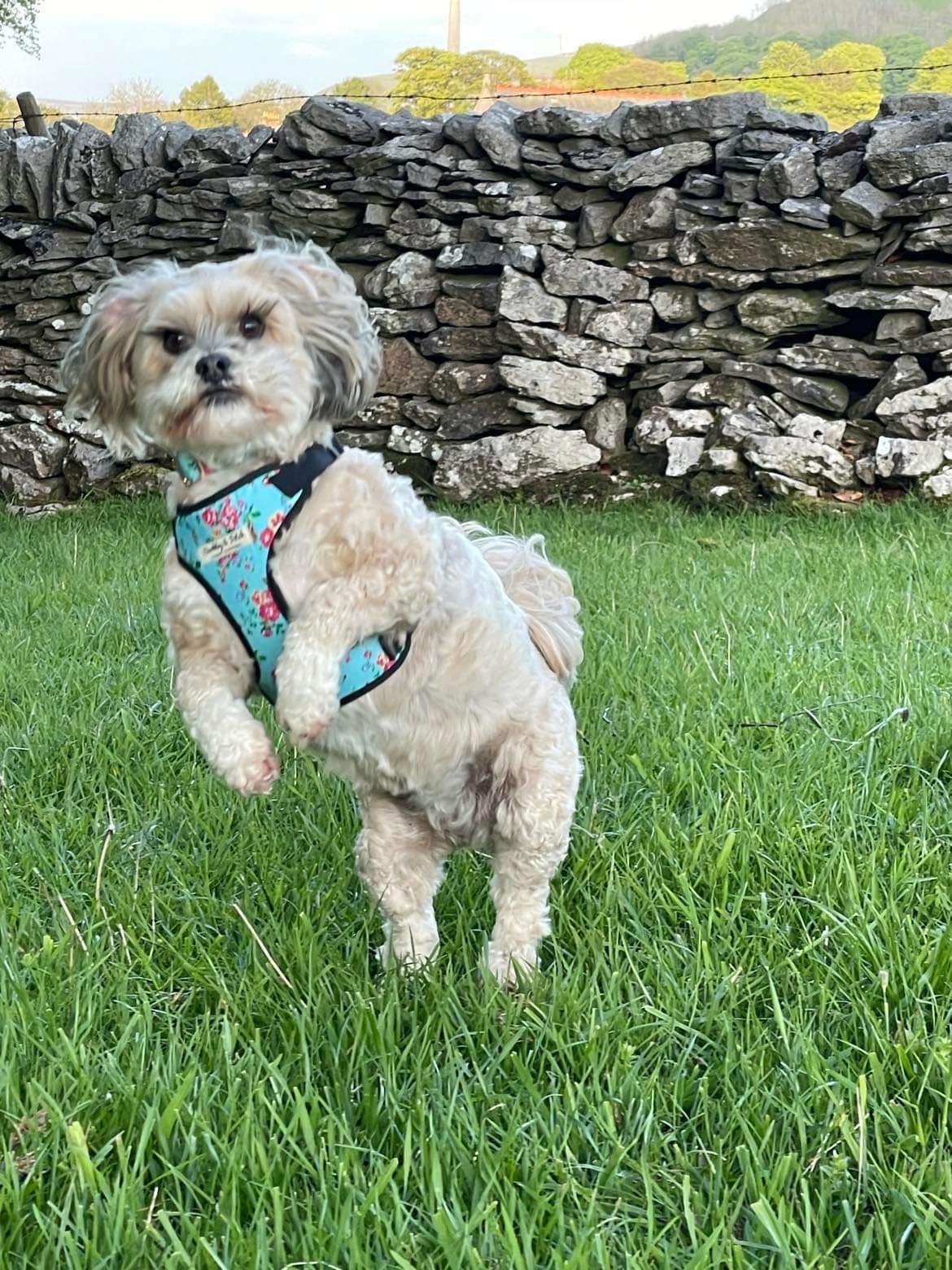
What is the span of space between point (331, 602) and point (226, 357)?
20.8 inches

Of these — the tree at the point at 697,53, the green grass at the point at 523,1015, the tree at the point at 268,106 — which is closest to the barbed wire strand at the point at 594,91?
the tree at the point at 268,106

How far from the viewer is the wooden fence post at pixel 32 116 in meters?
11.6

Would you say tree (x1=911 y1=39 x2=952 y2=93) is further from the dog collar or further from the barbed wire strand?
the dog collar

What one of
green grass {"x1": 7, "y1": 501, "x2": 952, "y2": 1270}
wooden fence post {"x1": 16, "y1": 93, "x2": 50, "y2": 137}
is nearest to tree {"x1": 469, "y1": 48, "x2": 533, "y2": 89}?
wooden fence post {"x1": 16, "y1": 93, "x2": 50, "y2": 137}

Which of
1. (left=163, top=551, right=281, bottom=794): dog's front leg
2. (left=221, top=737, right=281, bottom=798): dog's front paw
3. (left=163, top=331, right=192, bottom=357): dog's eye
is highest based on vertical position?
(left=163, top=331, right=192, bottom=357): dog's eye

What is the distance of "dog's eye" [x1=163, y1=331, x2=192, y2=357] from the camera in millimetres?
2443

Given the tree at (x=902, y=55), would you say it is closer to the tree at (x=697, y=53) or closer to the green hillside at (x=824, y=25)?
the green hillside at (x=824, y=25)

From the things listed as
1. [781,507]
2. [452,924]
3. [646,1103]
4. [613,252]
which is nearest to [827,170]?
[613,252]

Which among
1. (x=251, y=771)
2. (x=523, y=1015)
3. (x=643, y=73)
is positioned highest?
(x=643, y=73)

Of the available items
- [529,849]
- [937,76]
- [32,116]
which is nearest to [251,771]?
[529,849]

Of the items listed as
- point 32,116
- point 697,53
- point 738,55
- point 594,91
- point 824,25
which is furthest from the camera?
point 824,25

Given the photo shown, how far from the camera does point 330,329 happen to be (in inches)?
99.8

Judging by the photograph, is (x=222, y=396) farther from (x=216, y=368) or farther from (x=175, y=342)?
(x=175, y=342)

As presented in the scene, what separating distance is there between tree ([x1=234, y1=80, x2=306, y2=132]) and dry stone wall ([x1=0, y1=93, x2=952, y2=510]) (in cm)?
141
